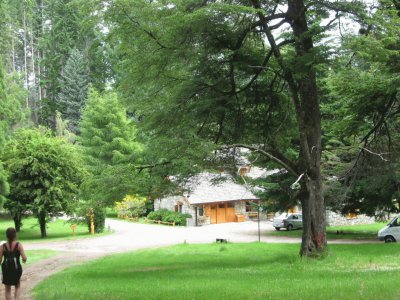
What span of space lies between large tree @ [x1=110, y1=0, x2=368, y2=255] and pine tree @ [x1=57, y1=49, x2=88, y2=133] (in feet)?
185

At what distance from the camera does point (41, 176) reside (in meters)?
34.1

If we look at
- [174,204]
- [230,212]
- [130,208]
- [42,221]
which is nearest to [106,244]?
[42,221]

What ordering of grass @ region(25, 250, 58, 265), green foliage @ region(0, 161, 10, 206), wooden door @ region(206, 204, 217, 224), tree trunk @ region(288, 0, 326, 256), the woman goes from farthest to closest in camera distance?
wooden door @ region(206, 204, 217, 224), green foliage @ region(0, 161, 10, 206), grass @ region(25, 250, 58, 265), tree trunk @ region(288, 0, 326, 256), the woman

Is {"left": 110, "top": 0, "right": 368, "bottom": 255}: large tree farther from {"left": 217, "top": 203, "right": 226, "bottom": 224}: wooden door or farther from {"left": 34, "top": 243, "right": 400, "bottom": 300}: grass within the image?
{"left": 217, "top": 203, "right": 226, "bottom": 224}: wooden door

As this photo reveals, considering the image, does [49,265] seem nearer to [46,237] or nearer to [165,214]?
[46,237]

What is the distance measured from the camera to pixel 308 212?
1647 centimetres

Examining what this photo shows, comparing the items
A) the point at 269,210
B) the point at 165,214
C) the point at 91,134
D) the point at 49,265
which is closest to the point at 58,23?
the point at 91,134

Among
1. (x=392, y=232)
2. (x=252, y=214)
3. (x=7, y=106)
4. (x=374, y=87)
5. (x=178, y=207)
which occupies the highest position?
(x=7, y=106)

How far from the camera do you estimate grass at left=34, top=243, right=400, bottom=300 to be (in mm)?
9117

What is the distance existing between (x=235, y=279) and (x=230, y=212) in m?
37.8

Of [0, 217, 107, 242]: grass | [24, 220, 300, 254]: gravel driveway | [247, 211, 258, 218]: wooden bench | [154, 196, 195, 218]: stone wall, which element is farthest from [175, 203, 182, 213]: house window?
[24, 220, 300, 254]: gravel driveway

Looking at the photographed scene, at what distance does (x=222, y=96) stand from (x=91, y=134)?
3977cm

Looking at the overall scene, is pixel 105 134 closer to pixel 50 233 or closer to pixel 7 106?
pixel 50 233

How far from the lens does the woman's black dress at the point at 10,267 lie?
8891 mm
